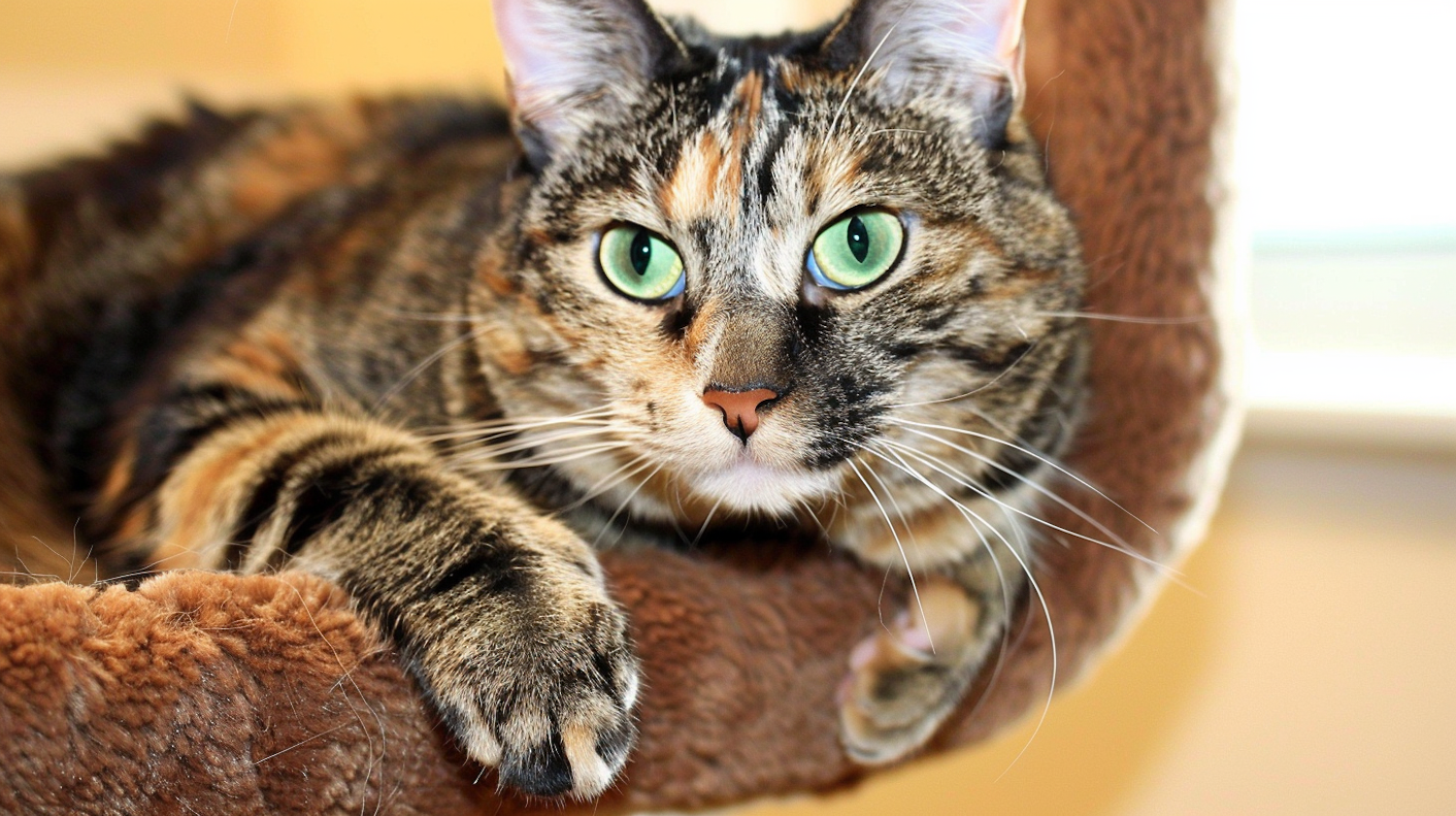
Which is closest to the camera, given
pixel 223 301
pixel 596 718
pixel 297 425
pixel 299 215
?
pixel 596 718

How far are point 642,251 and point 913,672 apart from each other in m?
0.41

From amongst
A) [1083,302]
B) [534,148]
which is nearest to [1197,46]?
[1083,302]

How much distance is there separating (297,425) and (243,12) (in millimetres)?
342

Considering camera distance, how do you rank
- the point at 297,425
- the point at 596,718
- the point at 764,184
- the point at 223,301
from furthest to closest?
the point at 223,301 < the point at 297,425 < the point at 764,184 < the point at 596,718

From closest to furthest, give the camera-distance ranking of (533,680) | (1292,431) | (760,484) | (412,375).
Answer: (533,680)
(760,484)
(412,375)
(1292,431)

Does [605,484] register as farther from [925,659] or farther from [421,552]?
[925,659]

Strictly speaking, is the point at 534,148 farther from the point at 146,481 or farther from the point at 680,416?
the point at 146,481

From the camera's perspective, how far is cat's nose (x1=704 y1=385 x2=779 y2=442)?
66cm

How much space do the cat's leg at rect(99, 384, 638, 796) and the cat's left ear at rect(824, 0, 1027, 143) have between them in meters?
0.41

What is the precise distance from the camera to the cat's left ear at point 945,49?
75cm

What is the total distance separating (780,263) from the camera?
711 millimetres

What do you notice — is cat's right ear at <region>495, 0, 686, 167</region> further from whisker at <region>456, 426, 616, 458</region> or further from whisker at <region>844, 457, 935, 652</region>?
whisker at <region>844, 457, 935, 652</region>

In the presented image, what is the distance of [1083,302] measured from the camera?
933mm

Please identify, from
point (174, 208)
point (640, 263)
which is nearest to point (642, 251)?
point (640, 263)
